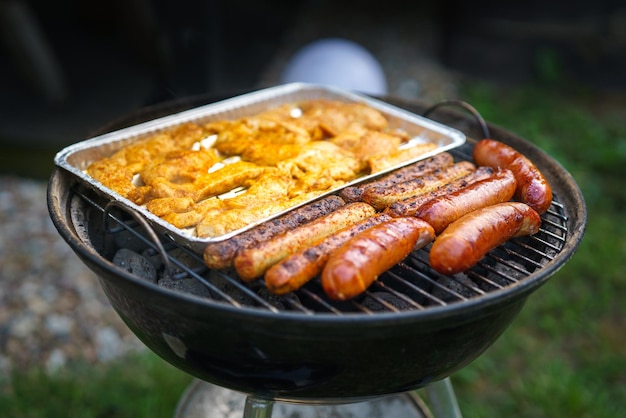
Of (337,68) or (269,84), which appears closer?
(337,68)

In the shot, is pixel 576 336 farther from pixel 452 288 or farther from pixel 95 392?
pixel 95 392

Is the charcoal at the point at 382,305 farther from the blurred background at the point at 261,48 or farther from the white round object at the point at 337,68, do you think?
the blurred background at the point at 261,48

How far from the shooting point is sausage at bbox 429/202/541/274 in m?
2.12

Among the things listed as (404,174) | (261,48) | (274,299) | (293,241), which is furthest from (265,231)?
(261,48)

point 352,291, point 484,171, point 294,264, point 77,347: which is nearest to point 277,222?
point 294,264

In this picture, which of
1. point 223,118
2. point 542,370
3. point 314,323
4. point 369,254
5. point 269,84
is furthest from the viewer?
point 269,84

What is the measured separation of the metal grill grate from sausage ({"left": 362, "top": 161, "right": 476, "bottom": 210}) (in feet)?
0.84

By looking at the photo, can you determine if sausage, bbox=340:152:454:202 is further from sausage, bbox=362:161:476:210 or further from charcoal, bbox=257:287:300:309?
charcoal, bbox=257:287:300:309

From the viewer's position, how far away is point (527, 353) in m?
4.52

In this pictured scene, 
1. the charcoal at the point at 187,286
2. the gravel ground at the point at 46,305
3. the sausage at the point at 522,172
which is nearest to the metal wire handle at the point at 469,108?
the sausage at the point at 522,172

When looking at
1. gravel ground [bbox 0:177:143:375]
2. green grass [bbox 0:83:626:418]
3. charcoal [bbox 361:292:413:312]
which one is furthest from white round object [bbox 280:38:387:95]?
charcoal [bbox 361:292:413:312]

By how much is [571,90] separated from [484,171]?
255 inches

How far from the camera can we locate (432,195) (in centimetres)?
258

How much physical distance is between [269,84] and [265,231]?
20.0 feet
